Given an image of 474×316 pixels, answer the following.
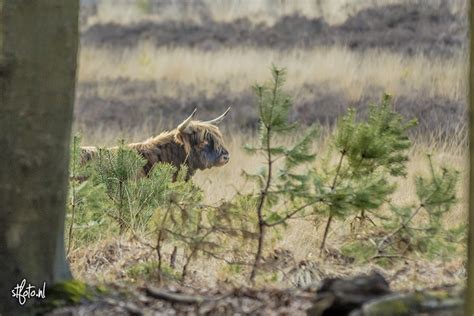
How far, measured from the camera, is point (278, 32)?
3075cm

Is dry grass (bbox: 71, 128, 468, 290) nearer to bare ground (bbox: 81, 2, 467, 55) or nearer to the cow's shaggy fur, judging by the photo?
the cow's shaggy fur

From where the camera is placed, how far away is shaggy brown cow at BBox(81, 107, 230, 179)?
1261cm

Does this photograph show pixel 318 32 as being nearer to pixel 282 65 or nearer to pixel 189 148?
pixel 282 65

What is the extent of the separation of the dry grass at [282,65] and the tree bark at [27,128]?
16624mm

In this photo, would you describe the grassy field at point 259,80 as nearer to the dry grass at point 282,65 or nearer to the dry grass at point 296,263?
the dry grass at point 282,65

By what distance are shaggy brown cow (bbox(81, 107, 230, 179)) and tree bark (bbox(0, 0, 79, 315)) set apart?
6319mm

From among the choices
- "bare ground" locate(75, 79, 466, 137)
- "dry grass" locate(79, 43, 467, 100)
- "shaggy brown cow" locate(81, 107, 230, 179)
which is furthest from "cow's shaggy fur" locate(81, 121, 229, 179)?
"dry grass" locate(79, 43, 467, 100)

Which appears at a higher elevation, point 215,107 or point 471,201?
point 471,201

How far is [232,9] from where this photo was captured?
35.2 m

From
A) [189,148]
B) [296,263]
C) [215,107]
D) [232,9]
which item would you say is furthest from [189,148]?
[232,9]

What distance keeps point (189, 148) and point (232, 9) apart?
2289 centimetres

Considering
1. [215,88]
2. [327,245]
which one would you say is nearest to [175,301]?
[327,245]

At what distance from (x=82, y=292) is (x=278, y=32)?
2480 cm

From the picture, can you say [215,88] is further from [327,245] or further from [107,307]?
[107,307]
